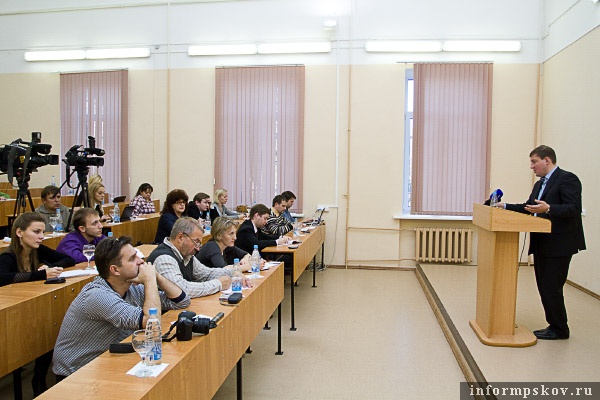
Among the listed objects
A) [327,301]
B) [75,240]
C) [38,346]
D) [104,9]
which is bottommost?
[327,301]

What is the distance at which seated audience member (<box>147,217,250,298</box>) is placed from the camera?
2844mm

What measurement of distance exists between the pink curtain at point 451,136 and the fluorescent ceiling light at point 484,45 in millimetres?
250

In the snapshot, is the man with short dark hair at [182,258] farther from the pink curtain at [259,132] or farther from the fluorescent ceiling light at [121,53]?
the fluorescent ceiling light at [121,53]

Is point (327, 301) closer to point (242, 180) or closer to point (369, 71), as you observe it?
point (242, 180)

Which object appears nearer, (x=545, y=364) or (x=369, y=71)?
(x=545, y=364)

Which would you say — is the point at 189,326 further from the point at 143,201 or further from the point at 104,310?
the point at 143,201

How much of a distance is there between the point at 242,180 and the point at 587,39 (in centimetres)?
524

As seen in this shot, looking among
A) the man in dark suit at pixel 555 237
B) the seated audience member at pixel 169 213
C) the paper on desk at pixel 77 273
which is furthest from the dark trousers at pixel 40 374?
the man in dark suit at pixel 555 237

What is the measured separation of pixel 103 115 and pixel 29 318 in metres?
6.29

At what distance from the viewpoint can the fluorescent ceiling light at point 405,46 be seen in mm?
7555

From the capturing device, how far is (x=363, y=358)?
3949 millimetres

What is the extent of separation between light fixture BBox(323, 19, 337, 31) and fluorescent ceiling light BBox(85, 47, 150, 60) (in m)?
3.05

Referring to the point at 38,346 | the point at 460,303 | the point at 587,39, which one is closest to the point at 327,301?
the point at 460,303

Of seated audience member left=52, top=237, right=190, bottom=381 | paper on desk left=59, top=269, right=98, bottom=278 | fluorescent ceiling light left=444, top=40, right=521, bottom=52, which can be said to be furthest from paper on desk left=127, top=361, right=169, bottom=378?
fluorescent ceiling light left=444, top=40, right=521, bottom=52
